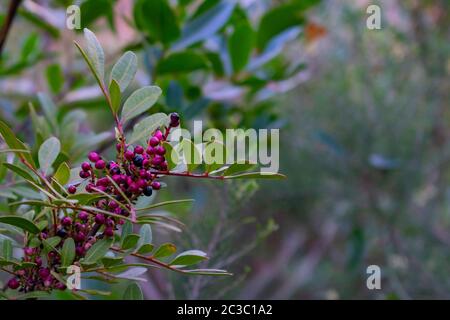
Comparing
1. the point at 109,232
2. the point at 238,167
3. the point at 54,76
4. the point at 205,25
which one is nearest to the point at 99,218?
the point at 109,232

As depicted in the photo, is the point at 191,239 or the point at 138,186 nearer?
the point at 138,186

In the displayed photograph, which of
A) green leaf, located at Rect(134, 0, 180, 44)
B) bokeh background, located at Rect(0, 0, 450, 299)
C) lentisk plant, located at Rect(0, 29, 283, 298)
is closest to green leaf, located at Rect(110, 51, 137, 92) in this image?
lentisk plant, located at Rect(0, 29, 283, 298)

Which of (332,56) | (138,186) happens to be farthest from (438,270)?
(138,186)

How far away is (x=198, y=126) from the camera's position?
624mm

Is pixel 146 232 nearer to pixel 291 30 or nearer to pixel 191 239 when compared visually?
pixel 191 239

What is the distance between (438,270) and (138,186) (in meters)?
1.13

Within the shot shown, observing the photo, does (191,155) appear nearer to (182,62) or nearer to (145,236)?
(145,236)

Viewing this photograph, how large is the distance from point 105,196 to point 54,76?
660mm

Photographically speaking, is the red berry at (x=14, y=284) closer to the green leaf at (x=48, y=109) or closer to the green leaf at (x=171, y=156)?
the green leaf at (x=171, y=156)

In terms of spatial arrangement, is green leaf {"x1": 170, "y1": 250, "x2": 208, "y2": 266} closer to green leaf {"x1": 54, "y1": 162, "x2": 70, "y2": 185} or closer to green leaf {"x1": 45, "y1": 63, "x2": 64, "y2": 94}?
green leaf {"x1": 54, "y1": 162, "x2": 70, "y2": 185}

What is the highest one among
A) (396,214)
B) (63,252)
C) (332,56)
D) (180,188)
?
(332,56)

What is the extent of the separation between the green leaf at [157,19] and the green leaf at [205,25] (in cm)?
2

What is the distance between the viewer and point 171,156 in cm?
52

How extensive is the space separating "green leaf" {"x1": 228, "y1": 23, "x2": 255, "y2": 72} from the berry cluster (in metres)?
0.48
